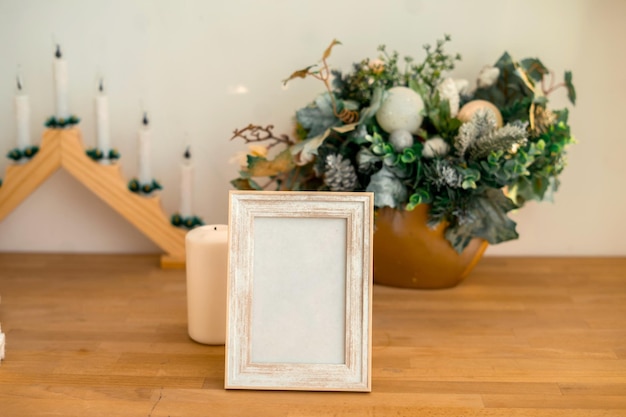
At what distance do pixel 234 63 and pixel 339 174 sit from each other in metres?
0.44

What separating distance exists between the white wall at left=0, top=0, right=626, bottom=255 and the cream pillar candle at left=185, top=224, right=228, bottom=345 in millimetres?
565

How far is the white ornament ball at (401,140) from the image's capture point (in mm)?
1529

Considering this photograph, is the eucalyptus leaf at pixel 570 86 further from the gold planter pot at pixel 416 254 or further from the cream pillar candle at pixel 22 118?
the cream pillar candle at pixel 22 118

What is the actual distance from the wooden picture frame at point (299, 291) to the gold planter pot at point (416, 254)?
40 centimetres

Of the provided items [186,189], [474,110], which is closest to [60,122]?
[186,189]

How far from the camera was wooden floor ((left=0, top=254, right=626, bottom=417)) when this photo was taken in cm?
113

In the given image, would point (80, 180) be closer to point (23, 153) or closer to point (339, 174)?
point (23, 153)

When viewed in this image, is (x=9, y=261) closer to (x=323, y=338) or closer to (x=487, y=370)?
(x=323, y=338)

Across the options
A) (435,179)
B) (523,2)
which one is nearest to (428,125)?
(435,179)

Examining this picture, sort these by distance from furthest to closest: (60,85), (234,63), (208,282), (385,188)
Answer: (234,63) < (60,85) < (385,188) < (208,282)

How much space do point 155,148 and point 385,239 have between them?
60cm

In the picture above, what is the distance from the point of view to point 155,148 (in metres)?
1.87

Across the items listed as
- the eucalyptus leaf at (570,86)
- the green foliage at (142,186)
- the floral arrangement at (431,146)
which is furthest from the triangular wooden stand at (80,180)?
the eucalyptus leaf at (570,86)

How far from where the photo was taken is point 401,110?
1.54 metres
